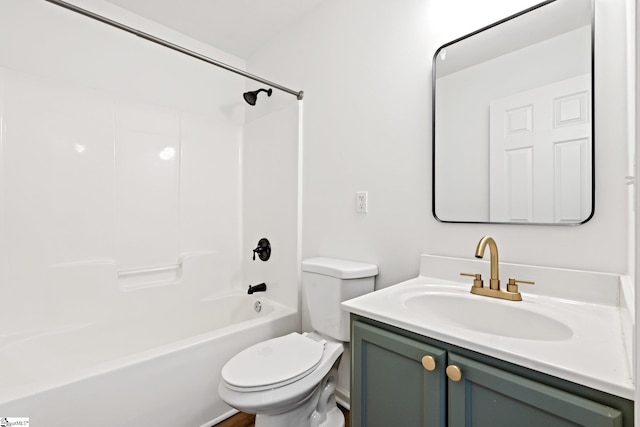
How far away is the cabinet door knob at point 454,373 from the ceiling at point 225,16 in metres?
2.07

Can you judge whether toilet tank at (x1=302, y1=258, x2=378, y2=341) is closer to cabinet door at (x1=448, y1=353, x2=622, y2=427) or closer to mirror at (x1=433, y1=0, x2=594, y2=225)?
mirror at (x1=433, y1=0, x2=594, y2=225)

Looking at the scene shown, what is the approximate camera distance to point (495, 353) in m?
0.71

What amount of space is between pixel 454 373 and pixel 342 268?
0.77 m

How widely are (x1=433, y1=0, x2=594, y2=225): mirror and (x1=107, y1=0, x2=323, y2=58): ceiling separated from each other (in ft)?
3.78

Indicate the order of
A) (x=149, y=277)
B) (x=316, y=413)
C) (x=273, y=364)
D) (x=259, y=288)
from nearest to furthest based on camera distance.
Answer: (x=273, y=364), (x=316, y=413), (x=149, y=277), (x=259, y=288)

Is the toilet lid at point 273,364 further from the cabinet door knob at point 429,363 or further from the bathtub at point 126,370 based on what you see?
the cabinet door knob at point 429,363

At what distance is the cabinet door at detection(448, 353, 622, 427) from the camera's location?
1.98 feet

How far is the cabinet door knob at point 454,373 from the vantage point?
2.50ft

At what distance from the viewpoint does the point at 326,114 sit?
1.85 m

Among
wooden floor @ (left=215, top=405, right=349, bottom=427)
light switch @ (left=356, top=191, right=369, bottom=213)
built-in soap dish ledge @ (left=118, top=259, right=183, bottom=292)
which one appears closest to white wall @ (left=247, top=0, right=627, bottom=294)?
light switch @ (left=356, top=191, right=369, bottom=213)

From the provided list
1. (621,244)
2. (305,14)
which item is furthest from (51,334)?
(621,244)

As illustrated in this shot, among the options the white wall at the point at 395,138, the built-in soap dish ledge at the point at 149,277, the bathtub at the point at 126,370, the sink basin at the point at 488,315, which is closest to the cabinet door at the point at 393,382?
the sink basin at the point at 488,315

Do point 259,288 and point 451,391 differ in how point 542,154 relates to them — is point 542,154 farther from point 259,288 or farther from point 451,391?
point 259,288

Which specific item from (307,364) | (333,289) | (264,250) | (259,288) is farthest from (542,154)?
(259,288)
